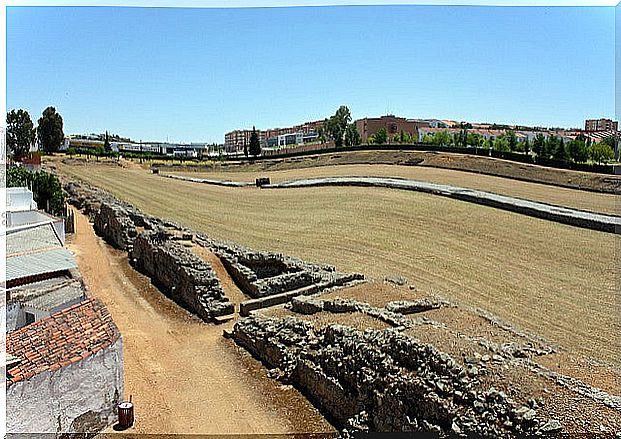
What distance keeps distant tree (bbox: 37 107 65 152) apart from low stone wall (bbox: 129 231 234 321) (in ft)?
117

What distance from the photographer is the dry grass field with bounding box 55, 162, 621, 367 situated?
35.7ft

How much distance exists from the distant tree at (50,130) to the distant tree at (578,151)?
36.4 m

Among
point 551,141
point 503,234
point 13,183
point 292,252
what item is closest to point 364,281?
point 292,252

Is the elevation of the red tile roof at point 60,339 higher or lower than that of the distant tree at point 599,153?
lower

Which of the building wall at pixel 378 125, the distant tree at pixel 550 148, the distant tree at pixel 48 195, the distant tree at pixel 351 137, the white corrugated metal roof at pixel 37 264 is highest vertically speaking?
the building wall at pixel 378 125

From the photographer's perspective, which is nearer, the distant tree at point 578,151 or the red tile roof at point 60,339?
the red tile roof at point 60,339

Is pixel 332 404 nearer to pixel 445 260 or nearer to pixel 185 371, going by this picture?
pixel 185 371

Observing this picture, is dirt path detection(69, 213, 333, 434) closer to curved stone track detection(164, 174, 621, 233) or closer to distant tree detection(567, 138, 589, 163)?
curved stone track detection(164, 174, 621, 233)

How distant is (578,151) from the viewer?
31688 mm

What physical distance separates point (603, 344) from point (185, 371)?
631 cm

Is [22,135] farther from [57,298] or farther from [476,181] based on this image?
[57,298]

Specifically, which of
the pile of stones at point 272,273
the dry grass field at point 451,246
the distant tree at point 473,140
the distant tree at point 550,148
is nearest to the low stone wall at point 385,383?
the pile of stones at point 272,273

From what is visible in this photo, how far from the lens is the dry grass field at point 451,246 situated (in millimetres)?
10875

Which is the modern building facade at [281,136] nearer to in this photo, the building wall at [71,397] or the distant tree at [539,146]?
the distant tree at [539,146]
